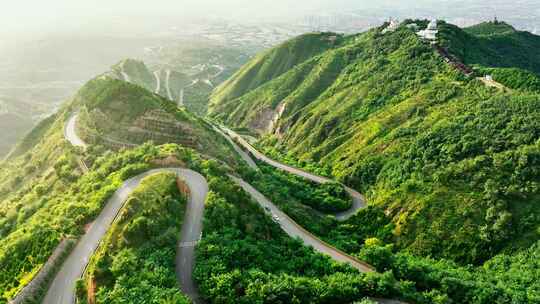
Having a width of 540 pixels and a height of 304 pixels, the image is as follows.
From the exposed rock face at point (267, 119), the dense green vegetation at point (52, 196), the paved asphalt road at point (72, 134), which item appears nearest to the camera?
the dense green vegetation at point (52, 196)

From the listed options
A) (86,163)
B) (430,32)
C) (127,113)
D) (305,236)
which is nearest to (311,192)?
(305,236)

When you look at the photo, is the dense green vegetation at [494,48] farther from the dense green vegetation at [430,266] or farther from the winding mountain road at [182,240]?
the winding mountain road at [182,240]

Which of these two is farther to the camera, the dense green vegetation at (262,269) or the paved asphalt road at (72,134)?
the paved asphalt road at (72,134)

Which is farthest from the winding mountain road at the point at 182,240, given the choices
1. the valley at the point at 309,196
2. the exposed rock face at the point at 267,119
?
the exposed rock face at the point at 267,119

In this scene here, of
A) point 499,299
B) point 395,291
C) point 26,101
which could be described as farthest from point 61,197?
point 26,101

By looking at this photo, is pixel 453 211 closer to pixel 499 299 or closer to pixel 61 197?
pixel 499 299
